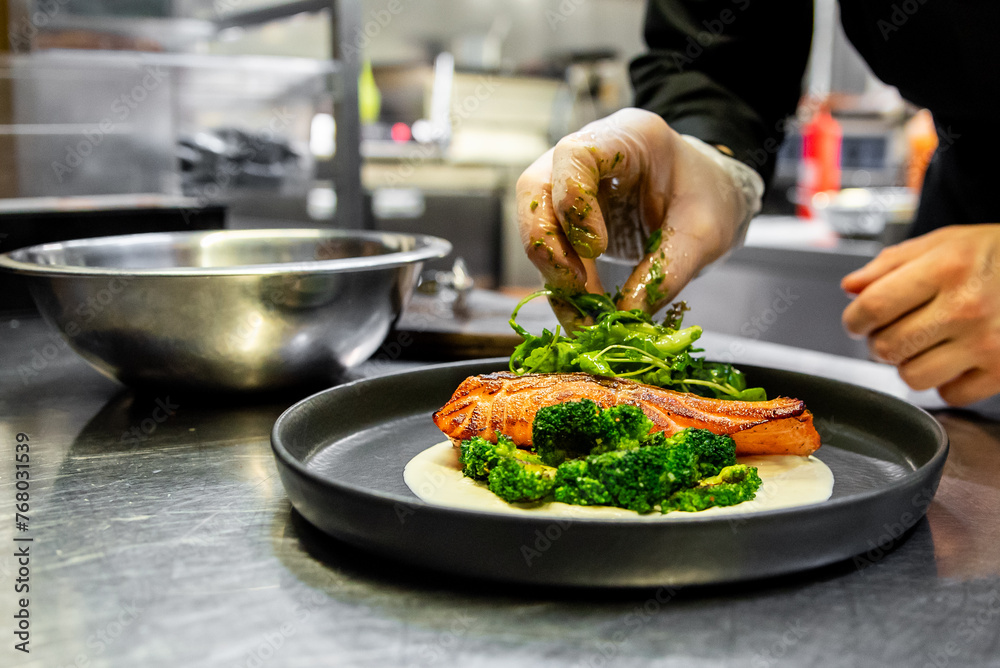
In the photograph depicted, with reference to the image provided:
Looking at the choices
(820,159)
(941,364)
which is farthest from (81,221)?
(820,159)

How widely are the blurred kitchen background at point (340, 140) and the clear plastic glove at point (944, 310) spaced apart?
5.97 feet

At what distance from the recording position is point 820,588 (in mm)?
743

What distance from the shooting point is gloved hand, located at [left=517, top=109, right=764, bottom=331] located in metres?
1.26

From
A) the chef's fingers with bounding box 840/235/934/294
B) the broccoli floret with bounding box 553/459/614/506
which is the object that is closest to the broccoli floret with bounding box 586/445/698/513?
the broccoli floret with bounding box 553/459/614/506

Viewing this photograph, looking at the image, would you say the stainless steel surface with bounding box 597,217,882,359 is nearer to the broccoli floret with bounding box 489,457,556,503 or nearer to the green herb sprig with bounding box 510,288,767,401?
the green herb sprig with bounding box 510,288,767,401

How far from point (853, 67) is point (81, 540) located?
6.54 m

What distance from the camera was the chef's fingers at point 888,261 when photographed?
1469 mm

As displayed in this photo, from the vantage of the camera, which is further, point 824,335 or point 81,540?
point 824,335

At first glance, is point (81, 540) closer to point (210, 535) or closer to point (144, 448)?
point (210, 535)

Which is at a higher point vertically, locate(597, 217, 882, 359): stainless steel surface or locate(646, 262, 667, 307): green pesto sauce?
locate(646, 262, 667, 307): green pesto sauce

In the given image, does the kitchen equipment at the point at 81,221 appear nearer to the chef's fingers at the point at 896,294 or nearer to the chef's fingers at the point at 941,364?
the chef's fingers at the point at 896,294

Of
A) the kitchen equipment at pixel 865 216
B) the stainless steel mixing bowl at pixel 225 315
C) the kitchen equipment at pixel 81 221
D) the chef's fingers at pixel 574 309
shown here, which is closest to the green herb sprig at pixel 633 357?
the chef's fingers at pixel 574 309

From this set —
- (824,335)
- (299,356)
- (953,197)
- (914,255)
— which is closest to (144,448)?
(299,356)

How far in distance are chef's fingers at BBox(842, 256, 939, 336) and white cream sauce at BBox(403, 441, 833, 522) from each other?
0.47m
